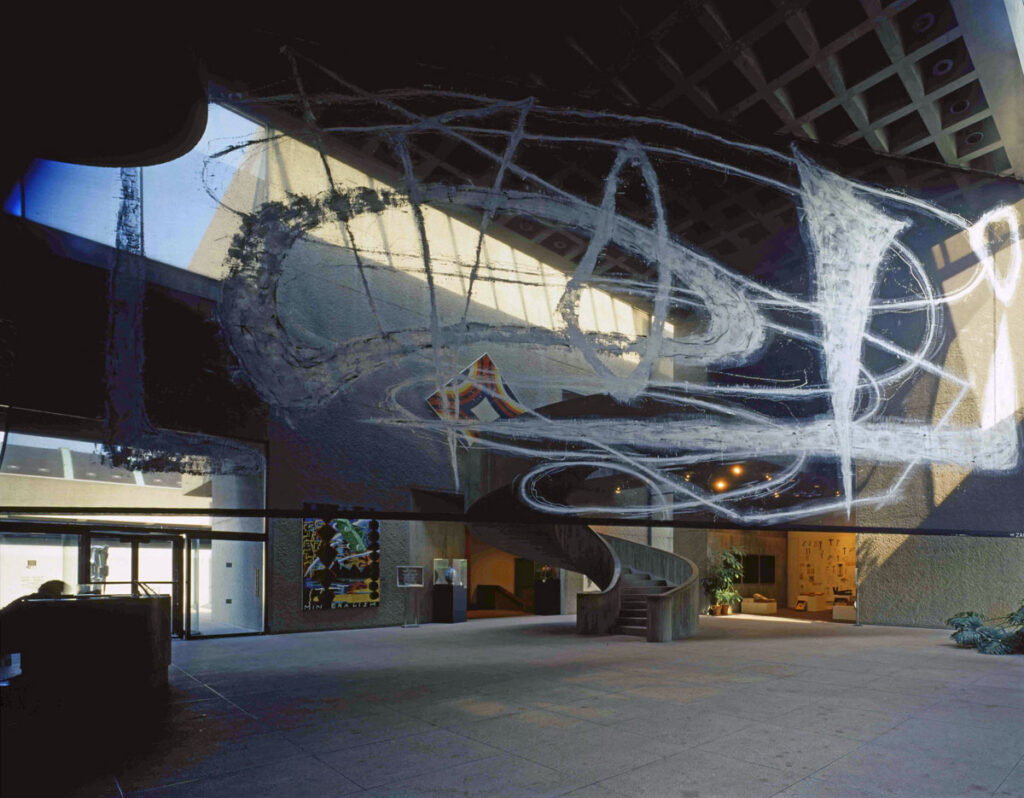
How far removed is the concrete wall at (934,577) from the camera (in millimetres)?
13031

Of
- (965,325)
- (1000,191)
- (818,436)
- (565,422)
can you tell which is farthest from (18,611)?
(1000,191)

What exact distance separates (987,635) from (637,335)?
24.1ft

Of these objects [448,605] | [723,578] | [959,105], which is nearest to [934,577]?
[723,578]

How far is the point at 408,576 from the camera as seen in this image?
44.7ft

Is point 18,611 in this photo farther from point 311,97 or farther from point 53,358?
point 311,97

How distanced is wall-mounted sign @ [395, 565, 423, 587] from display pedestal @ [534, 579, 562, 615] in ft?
17.7

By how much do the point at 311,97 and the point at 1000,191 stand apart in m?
12.3

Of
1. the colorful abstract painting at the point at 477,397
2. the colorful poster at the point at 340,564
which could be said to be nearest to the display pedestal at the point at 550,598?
the colorful poster at the point at 340,564

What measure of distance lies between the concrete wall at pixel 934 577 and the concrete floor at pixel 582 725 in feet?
15.0

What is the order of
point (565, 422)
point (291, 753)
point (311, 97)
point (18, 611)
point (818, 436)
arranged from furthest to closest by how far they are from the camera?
point (818, 436) → point (565, 422) → point (311, 97) → point (18, 611) → point (291, 753)

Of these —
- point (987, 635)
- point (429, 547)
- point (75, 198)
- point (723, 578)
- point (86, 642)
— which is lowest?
point (723, 578)

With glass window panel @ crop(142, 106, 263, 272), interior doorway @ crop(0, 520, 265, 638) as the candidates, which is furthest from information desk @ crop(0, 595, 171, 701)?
interior doorway @ crop(0, 520, 265, 638)

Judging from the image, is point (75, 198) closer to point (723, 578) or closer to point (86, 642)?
point (86, 642)

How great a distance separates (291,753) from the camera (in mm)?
4453
